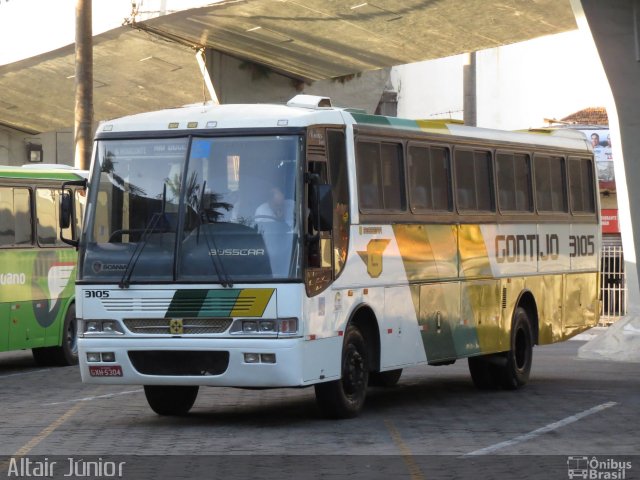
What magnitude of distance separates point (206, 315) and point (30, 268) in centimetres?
912

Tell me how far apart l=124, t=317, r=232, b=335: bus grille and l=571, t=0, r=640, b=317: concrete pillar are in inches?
414

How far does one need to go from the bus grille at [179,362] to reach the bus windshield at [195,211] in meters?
0.67

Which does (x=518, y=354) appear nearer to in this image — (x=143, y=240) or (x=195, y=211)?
(x=195, y=211)

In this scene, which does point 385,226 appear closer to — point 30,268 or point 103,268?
point 103,268

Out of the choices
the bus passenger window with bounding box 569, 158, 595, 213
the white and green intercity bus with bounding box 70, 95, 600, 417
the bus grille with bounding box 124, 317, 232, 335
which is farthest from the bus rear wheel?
the bus grille with bounding box 124, 317, 232, 335

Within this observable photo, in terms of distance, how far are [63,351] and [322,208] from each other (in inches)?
422

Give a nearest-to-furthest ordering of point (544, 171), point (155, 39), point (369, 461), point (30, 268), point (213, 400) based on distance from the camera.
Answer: point (369, 461) < point (213, 400) < point (544, 171) < point (30, 268) < point (155, 39)

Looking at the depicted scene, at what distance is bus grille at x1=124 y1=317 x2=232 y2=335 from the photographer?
43.7 feet

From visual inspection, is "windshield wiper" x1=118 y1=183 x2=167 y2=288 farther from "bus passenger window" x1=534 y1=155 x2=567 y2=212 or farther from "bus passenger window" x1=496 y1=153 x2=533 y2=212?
"bus passenger window" x1=534 y1=155 x2=567 y2=212

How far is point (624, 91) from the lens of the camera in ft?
74.8

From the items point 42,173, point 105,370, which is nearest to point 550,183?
point 105,370

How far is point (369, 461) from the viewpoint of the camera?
36.9 ft

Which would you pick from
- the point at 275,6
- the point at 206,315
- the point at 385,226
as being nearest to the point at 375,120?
the point at 385,226

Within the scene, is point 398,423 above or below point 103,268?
below
